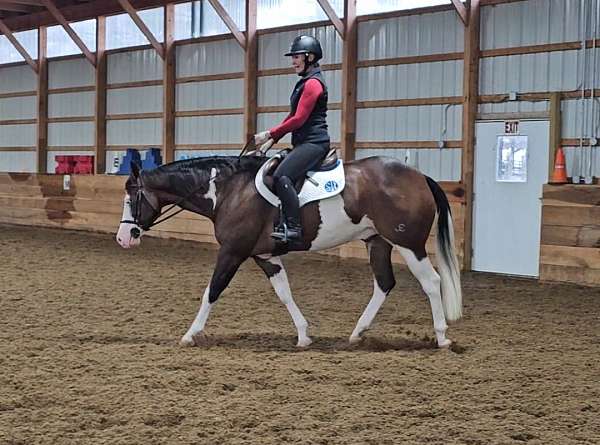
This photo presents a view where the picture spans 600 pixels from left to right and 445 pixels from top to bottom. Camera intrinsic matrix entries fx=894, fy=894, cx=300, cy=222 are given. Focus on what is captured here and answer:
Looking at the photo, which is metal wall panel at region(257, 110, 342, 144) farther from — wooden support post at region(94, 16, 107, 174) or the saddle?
the saddle

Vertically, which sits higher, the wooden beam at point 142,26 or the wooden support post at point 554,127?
the wooden beam at point 142,26

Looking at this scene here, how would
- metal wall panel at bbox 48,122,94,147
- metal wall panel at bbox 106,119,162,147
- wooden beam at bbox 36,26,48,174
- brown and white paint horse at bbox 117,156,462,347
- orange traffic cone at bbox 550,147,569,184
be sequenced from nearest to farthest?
brown and white paint horse at bbox 117,156,462,347, orange traffic cone at bbox 550,147,569,184, metal wall panel at bbox 106,119,162,147, metal wall panel at bbox 48,122,94,147, wooden beam at bbox 36,26,48,174

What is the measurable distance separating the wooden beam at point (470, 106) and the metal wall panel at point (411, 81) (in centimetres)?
25

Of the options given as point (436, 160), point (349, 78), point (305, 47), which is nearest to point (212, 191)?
point (305, 47)

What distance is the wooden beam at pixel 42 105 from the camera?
653 inches

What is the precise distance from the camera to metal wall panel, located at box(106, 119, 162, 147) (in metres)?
14.4

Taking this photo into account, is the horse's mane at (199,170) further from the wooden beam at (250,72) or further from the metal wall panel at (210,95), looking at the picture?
the metal wall panel at (210,95)

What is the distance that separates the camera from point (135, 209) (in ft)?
18.8

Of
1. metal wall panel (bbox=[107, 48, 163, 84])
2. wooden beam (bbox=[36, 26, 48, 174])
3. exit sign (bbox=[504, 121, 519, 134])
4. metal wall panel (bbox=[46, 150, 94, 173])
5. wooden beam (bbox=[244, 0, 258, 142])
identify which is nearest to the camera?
exit sign (bbox=[504, 121, 519, 134])

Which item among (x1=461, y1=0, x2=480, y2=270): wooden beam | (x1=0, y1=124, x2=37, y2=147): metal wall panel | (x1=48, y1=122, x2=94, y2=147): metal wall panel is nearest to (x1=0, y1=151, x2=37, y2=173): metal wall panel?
(x1=0, y1=124, x2=37, y2=147): metal wall panel

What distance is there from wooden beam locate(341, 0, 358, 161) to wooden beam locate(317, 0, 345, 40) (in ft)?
0.21

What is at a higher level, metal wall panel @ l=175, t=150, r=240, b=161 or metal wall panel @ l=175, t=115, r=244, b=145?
metal wall panel @ l=175, t=115, r=244, b=145

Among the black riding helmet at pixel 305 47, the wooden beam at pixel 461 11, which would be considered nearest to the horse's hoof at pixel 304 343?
the black riding helmet at pixel 305 47

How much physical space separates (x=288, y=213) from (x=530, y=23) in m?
5.29
